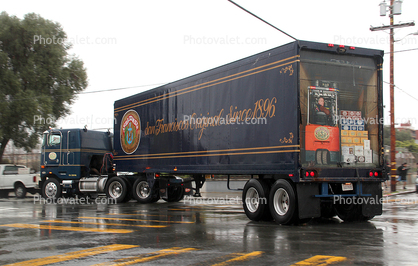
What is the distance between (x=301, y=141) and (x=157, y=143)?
272 inches

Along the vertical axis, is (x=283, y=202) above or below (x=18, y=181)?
above

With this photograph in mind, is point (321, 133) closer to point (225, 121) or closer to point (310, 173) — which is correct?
point (310, 173)

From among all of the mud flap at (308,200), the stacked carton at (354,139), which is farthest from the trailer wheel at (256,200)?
the stacked carton at (354,139)

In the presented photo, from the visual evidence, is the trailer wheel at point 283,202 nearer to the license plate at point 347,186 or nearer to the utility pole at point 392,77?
the license plate at point 347,186

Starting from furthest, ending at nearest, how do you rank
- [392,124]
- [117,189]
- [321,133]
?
1. [392,124]
2. [117,189]
3. [321,133]

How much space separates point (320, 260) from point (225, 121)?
6.44 meters

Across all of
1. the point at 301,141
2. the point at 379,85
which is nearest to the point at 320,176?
the point at 301,141

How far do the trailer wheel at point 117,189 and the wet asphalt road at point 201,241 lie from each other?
17.8ft

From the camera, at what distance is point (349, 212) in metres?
10.8

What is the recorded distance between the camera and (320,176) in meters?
9.79

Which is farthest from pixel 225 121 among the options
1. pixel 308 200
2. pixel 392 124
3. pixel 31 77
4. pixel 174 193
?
pixel 31 77

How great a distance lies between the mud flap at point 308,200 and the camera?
957cm

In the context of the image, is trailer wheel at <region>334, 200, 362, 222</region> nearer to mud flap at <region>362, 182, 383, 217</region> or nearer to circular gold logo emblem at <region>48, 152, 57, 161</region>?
mud flap at <region>362, 182, 383, 217</region>

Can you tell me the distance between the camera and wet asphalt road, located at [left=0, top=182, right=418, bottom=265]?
240 inches
